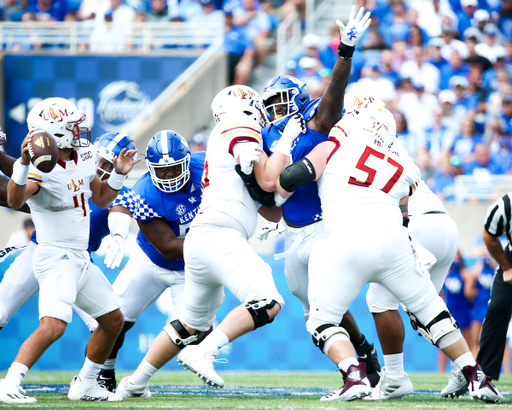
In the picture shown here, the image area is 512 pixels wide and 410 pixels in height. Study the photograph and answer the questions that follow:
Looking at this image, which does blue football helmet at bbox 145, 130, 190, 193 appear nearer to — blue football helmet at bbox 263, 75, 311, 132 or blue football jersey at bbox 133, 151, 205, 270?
blue football jersey at bbox 133, 151, 205, 270

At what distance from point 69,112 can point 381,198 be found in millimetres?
2117

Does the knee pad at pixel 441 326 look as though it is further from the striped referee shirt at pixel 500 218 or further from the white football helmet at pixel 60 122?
the white football helmet at pixel 60 122

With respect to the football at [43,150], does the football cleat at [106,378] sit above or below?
below

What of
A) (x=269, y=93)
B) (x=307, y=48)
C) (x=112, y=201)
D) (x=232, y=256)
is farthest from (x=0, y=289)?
(x=307, y=48)

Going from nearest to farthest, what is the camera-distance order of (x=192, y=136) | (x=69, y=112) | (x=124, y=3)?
(x=69, y=112), (x=192, y=136), (x=124, y=3)

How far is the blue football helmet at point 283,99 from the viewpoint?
15.6ft

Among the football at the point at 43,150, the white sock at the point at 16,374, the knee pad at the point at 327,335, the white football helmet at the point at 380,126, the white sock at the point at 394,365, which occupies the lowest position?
the white sock at the point at 394,365

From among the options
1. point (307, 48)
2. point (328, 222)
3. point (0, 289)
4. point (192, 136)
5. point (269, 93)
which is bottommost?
point (192, 136)

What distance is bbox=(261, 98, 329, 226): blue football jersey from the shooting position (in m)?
4.67

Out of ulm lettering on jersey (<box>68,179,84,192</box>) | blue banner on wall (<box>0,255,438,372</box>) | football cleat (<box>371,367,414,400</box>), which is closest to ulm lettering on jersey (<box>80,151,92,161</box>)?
ulm lettering on jersey (<box>68,179,84,192</box>)

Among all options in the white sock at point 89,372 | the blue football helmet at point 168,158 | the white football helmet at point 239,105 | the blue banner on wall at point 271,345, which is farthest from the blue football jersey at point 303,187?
the blue banner on wall at point 271,345

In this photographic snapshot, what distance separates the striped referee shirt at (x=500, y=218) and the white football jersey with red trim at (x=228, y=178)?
83.2 inches

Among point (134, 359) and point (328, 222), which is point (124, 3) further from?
point (328, 222)

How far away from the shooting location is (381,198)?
4.14 meters
